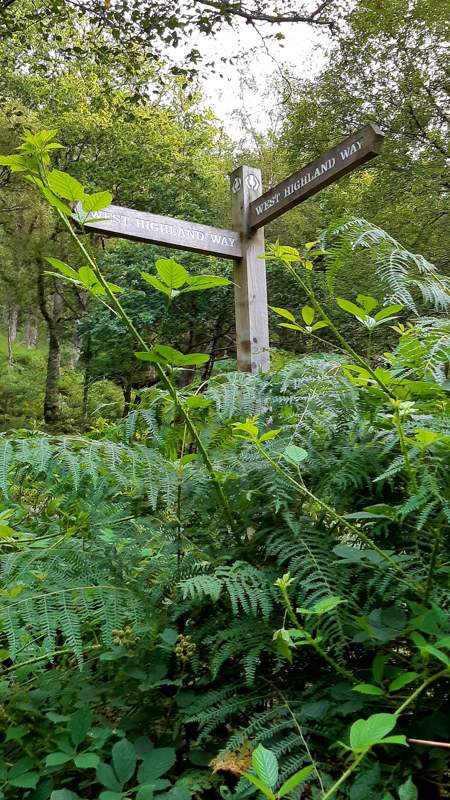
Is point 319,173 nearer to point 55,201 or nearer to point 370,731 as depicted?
point 55,201

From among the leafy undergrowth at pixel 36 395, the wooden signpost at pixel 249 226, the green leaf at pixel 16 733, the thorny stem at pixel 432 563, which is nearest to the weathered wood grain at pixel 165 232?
the wooden signpost at pixel 249 226

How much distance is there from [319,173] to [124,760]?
8.26 feet

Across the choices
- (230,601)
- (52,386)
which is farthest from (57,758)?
(52,386)

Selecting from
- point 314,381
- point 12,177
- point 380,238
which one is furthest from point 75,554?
point 12,177

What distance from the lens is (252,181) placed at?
311cm

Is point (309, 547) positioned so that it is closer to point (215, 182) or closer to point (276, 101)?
point (215, 182)

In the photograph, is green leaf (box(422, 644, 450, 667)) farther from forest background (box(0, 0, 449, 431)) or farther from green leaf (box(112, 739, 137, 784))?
forest background (box(0, 0, 449, 431))

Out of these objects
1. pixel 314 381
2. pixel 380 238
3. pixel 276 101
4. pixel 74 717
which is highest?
pixel 276 101

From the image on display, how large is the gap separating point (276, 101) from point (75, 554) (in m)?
14.3

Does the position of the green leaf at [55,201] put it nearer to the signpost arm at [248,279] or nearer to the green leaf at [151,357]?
the green leaf at [151,357]

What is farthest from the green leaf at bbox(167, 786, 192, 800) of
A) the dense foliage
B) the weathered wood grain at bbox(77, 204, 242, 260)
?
the weathered wood grain at bbox(77, 204, 242, 260)

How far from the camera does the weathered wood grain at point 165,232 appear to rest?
256 centimetres

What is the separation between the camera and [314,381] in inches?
33.8

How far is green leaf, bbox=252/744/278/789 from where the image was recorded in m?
0.45
